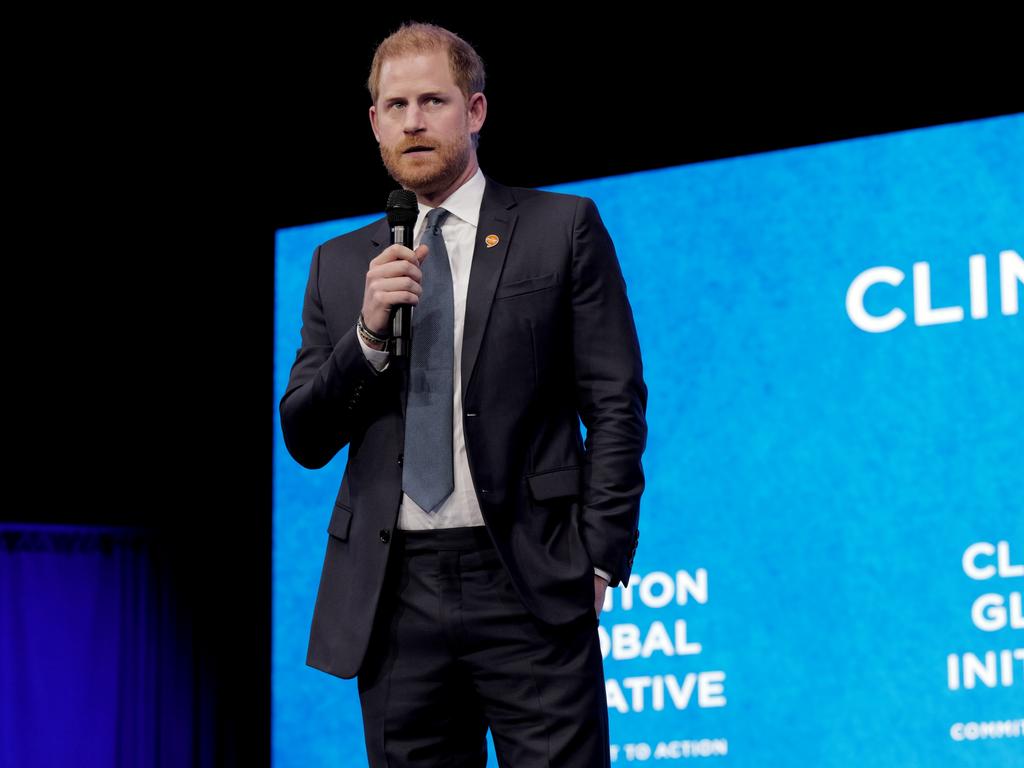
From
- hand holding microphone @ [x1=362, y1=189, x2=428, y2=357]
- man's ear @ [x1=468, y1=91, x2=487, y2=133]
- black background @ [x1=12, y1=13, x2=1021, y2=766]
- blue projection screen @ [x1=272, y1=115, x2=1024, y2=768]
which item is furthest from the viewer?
black background @ [x1=12, y1=13, x2=1021, y2=766]

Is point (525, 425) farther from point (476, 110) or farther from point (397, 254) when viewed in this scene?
point (476, 110)

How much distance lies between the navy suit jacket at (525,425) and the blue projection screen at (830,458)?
1.71 meters

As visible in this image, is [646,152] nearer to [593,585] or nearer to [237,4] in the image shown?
[237,4]

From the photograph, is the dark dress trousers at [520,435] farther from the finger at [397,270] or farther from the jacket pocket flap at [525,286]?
the finger at [397,270]

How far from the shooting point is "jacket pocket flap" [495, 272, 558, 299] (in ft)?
6.32

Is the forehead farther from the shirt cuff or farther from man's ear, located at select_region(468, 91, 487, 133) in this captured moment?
the shirt cuff

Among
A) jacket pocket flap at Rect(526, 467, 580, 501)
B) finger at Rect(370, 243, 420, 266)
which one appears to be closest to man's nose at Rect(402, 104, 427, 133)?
finger at Rect(370, 243, 420, 266)

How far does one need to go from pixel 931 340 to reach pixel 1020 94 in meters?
0.91

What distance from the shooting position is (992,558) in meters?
3.31

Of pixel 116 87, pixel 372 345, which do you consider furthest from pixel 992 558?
pixel 116 87

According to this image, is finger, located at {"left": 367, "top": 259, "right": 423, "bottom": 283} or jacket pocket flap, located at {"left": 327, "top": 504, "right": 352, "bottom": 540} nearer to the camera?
finger, located at {"left": 367, "top": 259, "right": 423, "bottom": 283}

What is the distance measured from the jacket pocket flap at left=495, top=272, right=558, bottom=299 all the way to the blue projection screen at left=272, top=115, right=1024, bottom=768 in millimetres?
1838

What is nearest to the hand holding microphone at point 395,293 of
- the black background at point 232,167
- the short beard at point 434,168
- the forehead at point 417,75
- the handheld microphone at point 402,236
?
the handheld microphone at point 402,236

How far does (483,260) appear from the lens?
1954 mm
